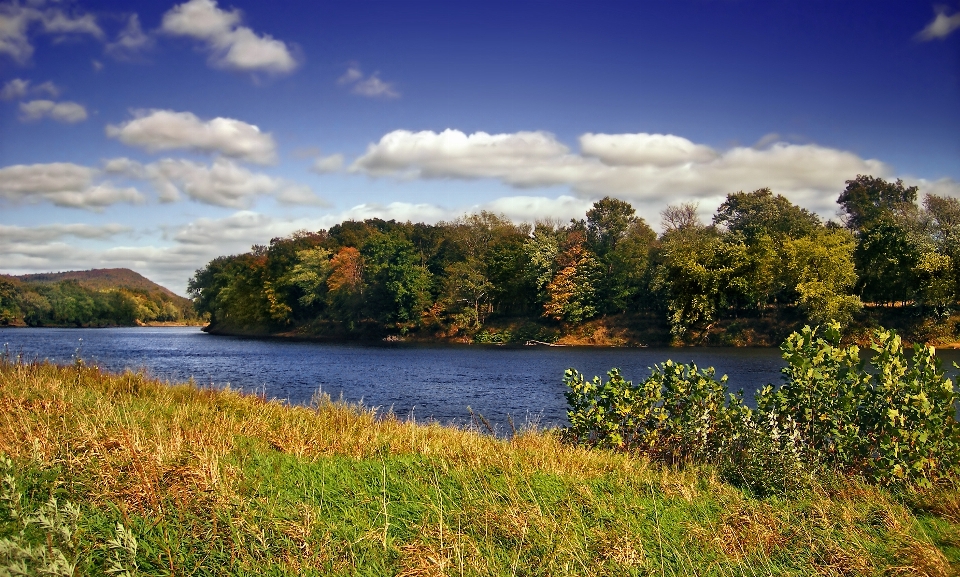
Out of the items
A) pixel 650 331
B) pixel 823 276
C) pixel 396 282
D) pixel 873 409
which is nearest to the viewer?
pixel 873 409

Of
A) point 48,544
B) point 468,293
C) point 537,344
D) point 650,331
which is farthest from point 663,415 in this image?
point 468,293

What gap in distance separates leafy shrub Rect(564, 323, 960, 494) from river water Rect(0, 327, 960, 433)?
169 inches

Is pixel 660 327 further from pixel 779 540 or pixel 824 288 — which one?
pixel 779 540

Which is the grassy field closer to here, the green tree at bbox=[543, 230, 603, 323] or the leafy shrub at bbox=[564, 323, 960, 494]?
the leafy shrub at bbox=[564, 323, 960, 494]

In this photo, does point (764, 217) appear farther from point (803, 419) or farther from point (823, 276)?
point (803, 419)

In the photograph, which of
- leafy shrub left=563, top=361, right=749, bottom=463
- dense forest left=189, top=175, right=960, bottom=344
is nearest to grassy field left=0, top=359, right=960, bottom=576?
leafy shrub left=563, top=361, right=749, bottom=463

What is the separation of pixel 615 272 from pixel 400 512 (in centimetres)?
6373

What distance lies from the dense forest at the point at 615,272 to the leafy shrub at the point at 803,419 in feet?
145

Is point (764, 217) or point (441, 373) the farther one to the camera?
point (764, 217)

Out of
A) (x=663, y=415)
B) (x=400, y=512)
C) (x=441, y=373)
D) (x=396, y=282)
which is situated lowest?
(x=441, y=373)

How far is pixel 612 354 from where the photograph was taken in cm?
5094

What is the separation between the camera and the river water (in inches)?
917

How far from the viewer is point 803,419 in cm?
963

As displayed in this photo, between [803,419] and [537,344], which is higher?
[803,419]
